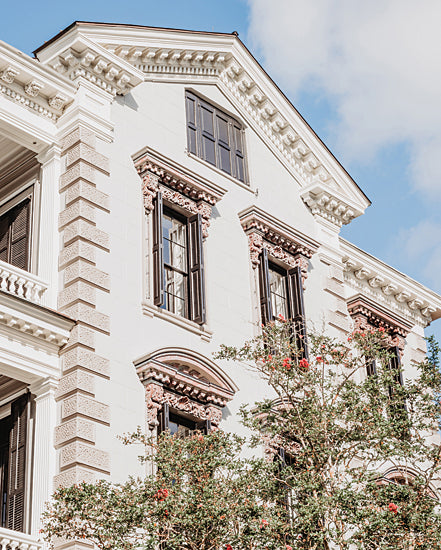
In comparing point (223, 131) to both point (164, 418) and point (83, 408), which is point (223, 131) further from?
point (83, 408)

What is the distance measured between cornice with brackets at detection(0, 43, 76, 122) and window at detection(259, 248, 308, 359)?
18.8 feet

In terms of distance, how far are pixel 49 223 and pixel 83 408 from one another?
3.98m

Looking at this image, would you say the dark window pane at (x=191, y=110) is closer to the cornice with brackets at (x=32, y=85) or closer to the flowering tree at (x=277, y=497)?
the cornice with brackets at (x=32, y=85)

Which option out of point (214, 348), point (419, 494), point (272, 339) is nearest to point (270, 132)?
point (214, 348)

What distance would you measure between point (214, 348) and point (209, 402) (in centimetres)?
134

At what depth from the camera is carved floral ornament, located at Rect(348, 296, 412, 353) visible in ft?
82.3

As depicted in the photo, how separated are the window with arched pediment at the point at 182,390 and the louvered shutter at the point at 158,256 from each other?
1158mm

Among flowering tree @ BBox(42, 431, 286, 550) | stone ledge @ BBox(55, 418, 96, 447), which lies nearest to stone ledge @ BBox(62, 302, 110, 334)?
stone ledge @ BBox(55, 418, 96, 447)

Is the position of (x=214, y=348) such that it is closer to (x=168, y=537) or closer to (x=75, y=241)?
(x=75, y=241)

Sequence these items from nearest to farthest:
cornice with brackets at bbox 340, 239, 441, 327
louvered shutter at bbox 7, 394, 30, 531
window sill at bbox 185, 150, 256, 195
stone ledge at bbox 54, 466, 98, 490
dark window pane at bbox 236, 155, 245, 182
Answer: stone ledge at bbox 54, 466, 98, 490 < louvered shutter at bbox 7, 394, 30, 531 < window sill at bbox 185, 150, 256, 195 < dark window pane at bbox 236, 155, 245, 182 < cornice with brackets at bbox 340, 239, 441, 327

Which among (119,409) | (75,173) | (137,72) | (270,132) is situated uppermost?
(270,132)

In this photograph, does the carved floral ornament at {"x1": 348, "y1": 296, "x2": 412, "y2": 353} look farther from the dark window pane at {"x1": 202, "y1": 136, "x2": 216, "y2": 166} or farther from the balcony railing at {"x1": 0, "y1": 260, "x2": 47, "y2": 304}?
the balcony railing at {"x1": 0, "y1": 260, "x2": 47, "y2": 304}

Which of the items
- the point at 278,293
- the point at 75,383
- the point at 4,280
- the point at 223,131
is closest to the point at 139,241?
the point at 4,280

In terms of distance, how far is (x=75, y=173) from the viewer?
713 inches
